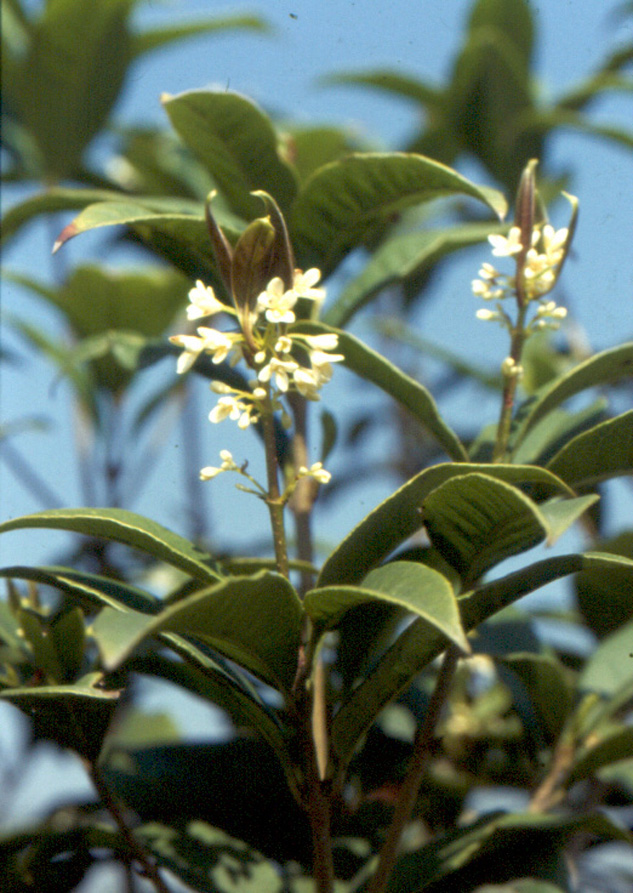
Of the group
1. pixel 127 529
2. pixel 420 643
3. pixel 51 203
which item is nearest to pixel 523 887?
pixel 420 643

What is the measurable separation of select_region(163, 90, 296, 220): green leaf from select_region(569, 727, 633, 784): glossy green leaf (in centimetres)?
86

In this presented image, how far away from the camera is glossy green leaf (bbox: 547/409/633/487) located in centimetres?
88

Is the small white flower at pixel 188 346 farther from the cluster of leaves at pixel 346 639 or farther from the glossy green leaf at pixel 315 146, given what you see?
the glossy green leaf at pixel 315 146

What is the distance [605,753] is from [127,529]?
0.78 m

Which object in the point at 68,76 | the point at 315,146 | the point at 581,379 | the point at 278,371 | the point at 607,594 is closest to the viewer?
the point at 278,371

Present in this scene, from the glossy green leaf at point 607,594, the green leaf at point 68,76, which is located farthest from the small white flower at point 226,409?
the green leaf at point 68,76

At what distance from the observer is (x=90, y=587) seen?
2.69ft

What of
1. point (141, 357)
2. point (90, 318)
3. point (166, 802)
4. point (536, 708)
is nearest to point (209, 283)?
point (141, 357)

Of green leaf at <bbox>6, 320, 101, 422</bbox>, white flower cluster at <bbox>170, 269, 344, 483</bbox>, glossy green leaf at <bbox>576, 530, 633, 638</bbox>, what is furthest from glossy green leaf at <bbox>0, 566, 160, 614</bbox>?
green leaf at <bbox>6, 320, 101, 422</bbox>

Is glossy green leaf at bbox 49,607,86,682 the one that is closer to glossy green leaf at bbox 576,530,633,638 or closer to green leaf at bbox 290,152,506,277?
green leaf at bbox 290,152,506,277

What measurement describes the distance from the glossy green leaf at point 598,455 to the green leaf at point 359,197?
0.28 meters

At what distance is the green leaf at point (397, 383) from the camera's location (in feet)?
3.13

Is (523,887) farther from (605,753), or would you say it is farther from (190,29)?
(190,29)

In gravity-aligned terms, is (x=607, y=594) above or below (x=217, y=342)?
below
